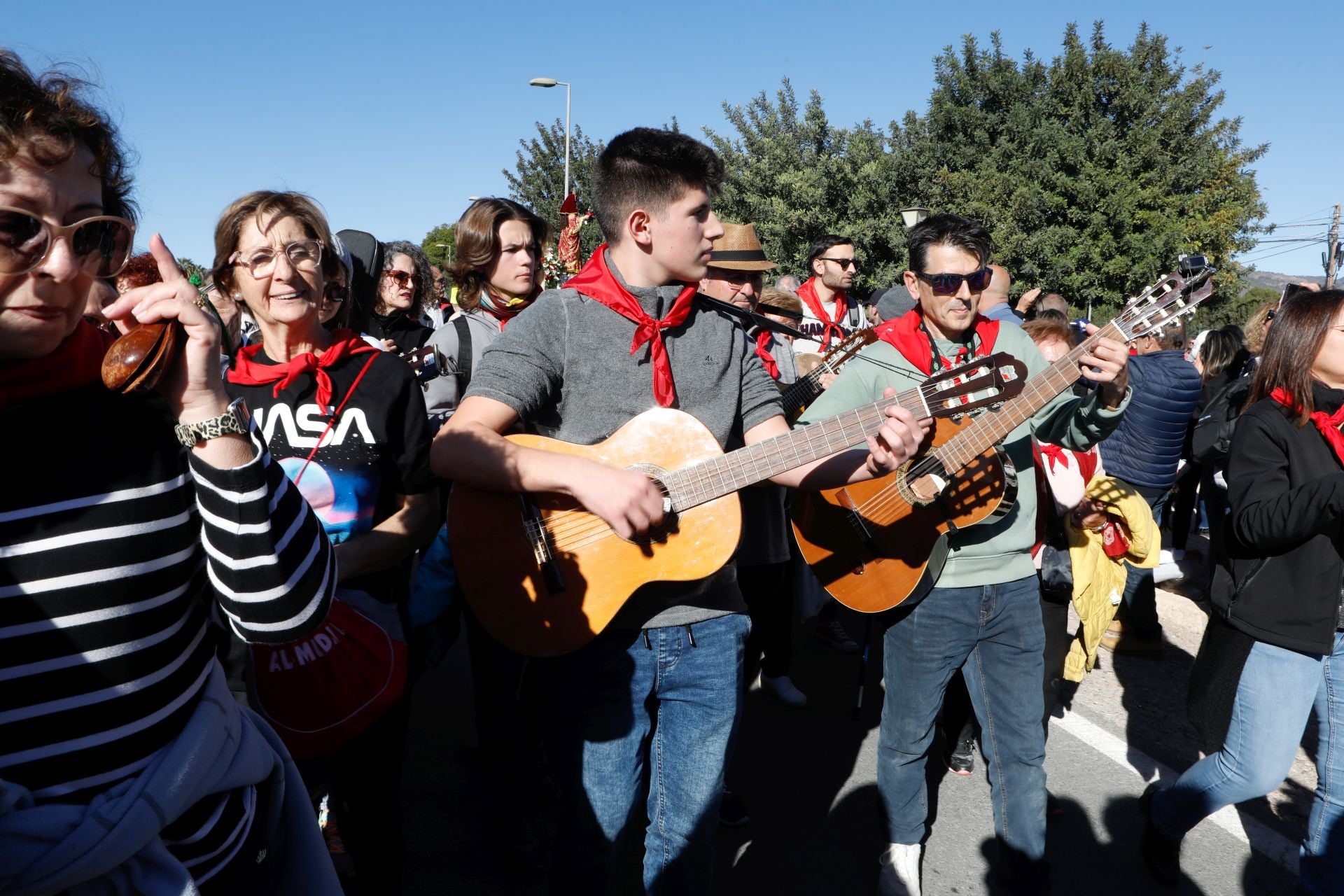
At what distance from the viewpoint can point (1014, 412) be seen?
104 inches

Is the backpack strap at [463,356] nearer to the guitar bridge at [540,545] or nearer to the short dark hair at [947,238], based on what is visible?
the guitar bridge at [540,545]

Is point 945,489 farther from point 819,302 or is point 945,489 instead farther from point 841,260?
point 819,302

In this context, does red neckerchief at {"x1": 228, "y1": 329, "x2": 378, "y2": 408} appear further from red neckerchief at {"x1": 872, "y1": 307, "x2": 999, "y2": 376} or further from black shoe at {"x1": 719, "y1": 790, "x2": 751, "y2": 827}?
black shoe at {"x1": 719, "y1": 790, "x2": 751, "y2": 827}

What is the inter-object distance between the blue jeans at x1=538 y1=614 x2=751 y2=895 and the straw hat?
9.08 ft

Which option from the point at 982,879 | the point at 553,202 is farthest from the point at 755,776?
the point at 553,202

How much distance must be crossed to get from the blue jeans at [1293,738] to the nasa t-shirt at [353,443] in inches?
107

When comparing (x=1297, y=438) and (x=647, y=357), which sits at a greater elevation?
(x=647, y=357)

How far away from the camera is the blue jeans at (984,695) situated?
9.15 ft

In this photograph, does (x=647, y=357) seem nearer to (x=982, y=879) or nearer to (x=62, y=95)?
(x=62, y=95)

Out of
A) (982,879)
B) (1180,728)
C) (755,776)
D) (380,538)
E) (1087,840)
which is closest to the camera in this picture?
(380,538)

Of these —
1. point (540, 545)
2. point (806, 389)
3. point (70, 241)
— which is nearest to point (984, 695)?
point (540, 545)

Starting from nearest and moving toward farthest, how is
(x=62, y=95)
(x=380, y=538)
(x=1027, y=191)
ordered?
(x=62, y=95) < (x=380, y=538) < (x=1027, y=191)

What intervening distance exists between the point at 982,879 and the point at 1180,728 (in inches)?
73.4

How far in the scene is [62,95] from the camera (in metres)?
1.19
